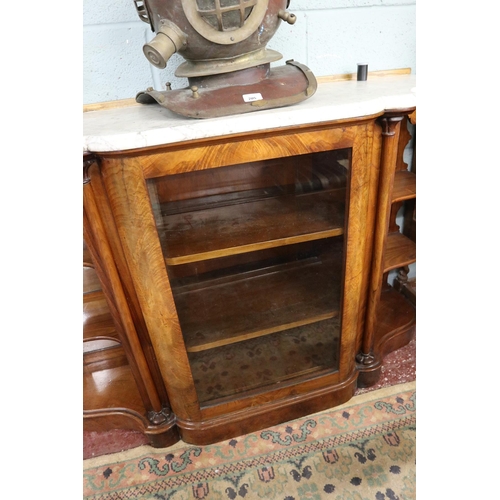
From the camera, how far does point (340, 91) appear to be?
3.38 ft

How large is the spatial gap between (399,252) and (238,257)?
0.66m

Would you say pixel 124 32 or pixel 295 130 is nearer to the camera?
pixel 295 130

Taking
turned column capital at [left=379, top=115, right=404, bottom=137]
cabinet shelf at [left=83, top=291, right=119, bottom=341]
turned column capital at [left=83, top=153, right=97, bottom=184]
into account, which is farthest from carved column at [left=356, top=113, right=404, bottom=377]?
cabinet shelf at [left=83, top=291, right=119, bottom=341]

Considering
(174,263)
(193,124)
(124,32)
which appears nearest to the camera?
(193,124)

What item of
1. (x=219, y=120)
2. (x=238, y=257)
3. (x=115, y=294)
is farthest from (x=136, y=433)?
(x=219, y=120)

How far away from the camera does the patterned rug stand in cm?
108

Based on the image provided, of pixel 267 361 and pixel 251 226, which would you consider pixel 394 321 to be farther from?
pixel 251 226

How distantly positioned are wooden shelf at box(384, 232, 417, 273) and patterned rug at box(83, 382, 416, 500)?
0.47 meters

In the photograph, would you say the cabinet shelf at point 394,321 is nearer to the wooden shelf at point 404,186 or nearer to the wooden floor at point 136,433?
the wooden floor at point 136,433

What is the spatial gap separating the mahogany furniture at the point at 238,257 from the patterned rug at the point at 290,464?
0.05 metres

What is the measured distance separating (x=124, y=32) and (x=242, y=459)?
129 centimetres
